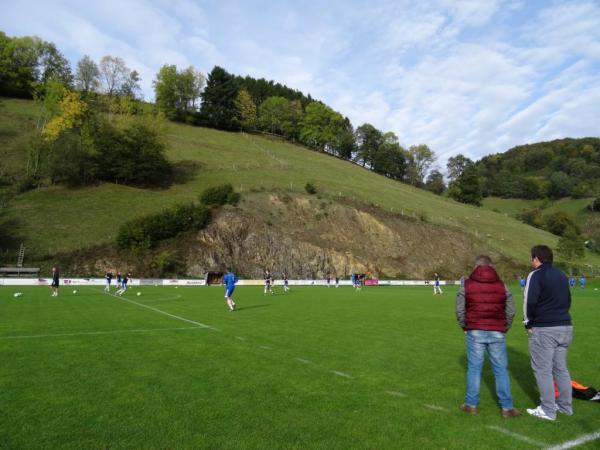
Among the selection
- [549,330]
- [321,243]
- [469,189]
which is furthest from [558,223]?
[549,330]

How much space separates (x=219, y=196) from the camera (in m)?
63.2

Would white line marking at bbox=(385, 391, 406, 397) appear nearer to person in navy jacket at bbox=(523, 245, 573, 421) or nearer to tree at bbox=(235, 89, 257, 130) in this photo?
person in navy jacket at bbox=(523, 245, 573, 421)

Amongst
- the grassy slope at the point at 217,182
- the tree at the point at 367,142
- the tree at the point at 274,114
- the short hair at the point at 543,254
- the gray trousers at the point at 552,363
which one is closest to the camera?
the gray trousers at the point at 552,363

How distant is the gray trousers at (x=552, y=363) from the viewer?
20.9 feet

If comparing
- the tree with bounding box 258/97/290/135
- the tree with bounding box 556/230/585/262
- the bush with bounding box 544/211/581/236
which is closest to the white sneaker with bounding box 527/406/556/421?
the tree with bounding box 556/230/585/262

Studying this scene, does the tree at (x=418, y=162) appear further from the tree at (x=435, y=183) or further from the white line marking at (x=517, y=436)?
the white line marking at (x=517, y=436)

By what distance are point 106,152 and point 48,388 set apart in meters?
66.8

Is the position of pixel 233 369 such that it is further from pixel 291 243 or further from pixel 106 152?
pixel 106 152

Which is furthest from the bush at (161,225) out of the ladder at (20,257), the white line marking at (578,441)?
the white line marking at (578,441)

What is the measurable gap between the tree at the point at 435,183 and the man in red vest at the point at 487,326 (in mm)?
139601

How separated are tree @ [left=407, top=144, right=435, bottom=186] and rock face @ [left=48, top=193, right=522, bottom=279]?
6152cm

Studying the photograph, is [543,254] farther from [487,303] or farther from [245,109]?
[245,109]

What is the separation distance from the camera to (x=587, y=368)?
9438 millimetres

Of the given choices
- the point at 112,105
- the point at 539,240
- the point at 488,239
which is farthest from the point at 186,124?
the point at 539,240
